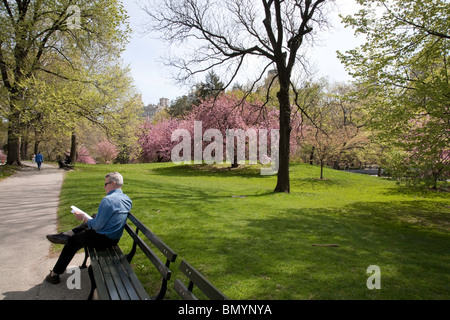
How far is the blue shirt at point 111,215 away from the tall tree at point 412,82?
7337mm

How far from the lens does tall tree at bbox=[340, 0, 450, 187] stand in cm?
736

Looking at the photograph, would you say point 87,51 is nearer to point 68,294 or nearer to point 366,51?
point 366,51

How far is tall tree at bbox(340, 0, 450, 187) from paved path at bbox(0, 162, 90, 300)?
8.25 meters

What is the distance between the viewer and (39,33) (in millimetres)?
17703

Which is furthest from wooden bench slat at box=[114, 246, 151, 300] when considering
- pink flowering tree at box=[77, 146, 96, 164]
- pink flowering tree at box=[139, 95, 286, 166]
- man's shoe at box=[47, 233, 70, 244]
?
pink flowering tree at box=[77, 146, 96, 164]

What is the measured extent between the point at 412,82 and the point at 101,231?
34.2ft

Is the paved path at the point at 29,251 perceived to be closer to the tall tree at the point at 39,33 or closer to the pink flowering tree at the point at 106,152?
the tall tree at the point at 39,33

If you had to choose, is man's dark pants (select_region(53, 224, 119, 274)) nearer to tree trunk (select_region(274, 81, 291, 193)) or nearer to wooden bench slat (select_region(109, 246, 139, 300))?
wooden bench slat (select_region(109, 246, 139, 300))

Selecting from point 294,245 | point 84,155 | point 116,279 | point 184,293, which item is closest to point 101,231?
point 116,279

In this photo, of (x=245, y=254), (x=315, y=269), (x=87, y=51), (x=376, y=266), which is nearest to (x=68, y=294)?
(x=245, y=254)

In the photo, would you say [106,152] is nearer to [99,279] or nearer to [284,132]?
[284,132]

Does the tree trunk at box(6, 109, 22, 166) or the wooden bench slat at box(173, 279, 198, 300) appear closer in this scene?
the wooden bench slat at box(173, 279, 198, 300)

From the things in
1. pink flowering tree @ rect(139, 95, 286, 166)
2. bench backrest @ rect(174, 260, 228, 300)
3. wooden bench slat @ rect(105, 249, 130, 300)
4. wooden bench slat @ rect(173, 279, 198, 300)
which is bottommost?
wooden bench slat @ rect(105, 249, 130, 300)

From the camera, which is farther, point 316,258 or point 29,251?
point 29,251
